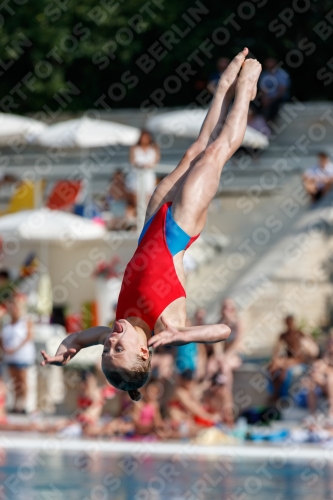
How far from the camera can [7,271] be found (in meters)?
17.6

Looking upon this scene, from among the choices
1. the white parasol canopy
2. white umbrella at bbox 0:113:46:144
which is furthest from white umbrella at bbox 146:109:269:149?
white umbrella at bbox 0:113:46:144

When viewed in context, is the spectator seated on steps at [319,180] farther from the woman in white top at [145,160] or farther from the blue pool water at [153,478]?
the blue pool water at [153,478]

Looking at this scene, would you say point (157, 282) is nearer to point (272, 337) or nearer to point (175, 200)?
point (175, 200)

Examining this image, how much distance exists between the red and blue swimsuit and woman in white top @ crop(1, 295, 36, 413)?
6.48 meters

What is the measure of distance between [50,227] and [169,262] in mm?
8513

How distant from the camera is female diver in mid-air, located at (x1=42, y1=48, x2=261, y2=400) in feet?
24.7

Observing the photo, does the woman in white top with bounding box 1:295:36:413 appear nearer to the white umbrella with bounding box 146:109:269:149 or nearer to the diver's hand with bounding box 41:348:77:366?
the white umbrella with bounding box 146:109:269:149

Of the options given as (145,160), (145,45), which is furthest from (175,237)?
(145,45)

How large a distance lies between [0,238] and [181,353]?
5.17 meters

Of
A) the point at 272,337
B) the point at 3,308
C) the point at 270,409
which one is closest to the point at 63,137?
the point at 3,308

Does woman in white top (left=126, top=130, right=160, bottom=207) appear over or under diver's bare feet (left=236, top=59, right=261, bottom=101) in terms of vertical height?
under

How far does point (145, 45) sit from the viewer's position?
22.7 meters

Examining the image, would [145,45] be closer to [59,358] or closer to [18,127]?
[18,127]

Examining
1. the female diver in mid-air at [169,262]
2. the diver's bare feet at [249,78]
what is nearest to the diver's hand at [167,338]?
the female diver in mid-air at [169,262]
